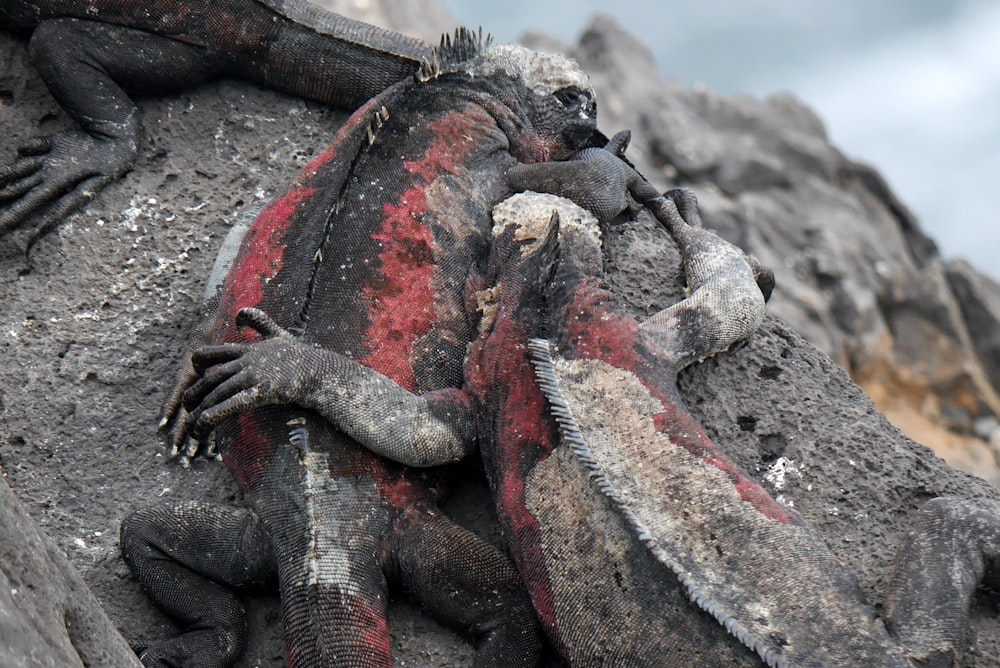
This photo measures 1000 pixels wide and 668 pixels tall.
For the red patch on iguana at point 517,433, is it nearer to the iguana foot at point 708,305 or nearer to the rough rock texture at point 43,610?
the iguana foot at point 708,305

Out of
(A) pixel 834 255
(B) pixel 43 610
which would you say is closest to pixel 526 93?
(B) pixel 43 610

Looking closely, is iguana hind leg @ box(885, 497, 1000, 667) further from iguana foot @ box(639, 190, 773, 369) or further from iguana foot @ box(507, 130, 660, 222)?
iguana foot @ box(507, 130, 660, 222)

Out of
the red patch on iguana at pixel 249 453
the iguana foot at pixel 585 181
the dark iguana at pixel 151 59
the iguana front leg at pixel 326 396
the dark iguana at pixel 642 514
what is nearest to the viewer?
the dark iguana at pixel 642 514

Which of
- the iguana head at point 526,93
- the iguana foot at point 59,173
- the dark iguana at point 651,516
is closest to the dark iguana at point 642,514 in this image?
the dark iguana at point 651,516

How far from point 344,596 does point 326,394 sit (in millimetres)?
641

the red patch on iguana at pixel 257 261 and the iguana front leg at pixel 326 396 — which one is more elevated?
the red patch on iguana at pixel 257 261

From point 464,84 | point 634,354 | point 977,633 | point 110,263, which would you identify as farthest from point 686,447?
point 110,263

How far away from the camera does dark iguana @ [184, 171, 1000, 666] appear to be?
11.9 feet

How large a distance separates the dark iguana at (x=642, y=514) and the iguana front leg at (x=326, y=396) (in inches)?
0.6

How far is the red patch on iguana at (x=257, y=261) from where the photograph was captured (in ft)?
15.1

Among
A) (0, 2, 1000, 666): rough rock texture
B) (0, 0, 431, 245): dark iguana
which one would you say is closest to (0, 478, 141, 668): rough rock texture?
(0, 2, 1000, 666): rough rock texture

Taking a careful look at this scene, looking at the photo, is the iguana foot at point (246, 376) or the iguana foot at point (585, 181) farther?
the iguana foot at point (585, 181)

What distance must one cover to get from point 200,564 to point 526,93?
2440 millimetres

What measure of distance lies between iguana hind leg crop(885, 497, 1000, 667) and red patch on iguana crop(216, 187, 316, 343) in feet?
7.26
